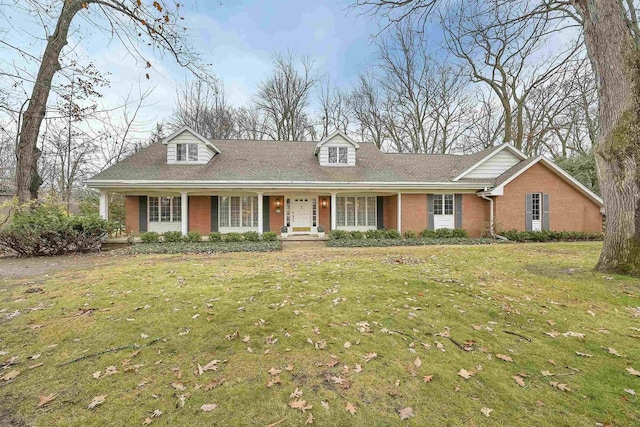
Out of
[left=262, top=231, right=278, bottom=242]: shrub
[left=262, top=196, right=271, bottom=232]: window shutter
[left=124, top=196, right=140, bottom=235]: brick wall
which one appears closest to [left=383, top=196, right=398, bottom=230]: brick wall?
[left=262, top=231, right=278, bottom=242]: shrub

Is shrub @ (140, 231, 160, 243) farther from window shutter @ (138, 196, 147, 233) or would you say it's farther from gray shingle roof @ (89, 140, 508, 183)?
gray shingle roof @ (89, 140, 508, 183)

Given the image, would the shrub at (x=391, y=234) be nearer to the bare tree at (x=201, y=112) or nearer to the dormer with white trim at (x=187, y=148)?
the dormer with white trim at (x=187, y=148)

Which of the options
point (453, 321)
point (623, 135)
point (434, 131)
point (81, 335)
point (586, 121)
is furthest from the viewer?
point (434, 131)

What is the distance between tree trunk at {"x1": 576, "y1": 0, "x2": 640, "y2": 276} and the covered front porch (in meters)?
8.61

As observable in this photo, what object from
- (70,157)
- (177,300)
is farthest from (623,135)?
(70,157)

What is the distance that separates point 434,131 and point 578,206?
1382 centimetres

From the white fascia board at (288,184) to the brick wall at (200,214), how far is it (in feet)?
5.94

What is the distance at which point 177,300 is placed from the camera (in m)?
4.89

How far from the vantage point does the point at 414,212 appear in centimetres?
1513

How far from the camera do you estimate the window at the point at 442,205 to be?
603 inches

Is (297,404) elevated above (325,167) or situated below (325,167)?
below

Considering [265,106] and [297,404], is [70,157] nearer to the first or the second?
[265,106]

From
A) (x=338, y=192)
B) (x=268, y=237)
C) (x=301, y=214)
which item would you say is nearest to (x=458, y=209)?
(x=338, y=192)

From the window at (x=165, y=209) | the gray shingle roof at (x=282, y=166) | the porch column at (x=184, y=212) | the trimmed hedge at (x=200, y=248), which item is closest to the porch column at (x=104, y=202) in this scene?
the gray shingle roof at (x=282, y=166)
